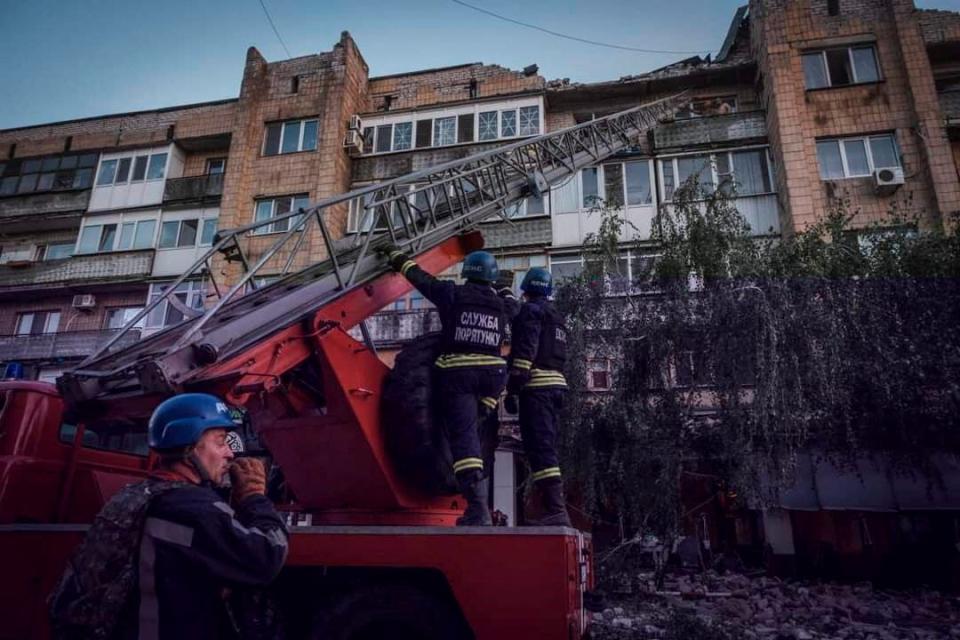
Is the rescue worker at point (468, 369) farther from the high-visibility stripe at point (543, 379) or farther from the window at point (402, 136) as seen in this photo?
the window at point (402, 136)

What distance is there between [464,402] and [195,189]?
805 inches

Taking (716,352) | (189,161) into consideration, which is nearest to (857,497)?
(716,352)

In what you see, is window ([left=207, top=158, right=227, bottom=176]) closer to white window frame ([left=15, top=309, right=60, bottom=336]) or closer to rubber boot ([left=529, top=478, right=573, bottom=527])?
white window frame ([left=15, top=309, right=60, bottom=336])

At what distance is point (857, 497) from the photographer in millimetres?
12594

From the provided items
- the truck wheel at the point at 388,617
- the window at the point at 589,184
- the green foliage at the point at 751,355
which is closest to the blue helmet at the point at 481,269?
the truck wheel at the point at 388,617

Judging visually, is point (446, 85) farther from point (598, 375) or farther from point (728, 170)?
point (598, 375)

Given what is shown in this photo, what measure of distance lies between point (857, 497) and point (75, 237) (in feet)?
88.9

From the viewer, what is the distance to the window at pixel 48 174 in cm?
2284

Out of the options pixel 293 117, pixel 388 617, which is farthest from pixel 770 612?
pixel 293 117

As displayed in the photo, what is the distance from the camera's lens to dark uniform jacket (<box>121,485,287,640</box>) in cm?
219

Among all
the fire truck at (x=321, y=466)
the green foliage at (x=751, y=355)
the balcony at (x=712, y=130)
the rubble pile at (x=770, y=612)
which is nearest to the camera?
the fire truck at (x=321, y=466)

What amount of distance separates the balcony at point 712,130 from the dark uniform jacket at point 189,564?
17.6 m

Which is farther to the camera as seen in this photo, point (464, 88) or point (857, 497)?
point (464, 88)

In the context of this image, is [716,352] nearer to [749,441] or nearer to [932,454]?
[749,441]
